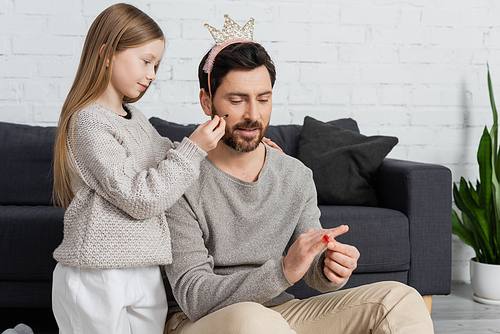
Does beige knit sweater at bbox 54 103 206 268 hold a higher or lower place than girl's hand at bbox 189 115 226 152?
lower

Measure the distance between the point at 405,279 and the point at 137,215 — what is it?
1280 millimetres

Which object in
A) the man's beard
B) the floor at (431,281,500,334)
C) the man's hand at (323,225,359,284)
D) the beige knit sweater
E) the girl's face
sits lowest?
the floor at (431,281,500,334)

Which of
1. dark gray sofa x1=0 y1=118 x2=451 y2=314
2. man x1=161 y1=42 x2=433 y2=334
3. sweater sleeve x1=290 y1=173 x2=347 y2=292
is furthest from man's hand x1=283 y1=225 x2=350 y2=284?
dark gray sofa x1=0 y1=118 x2=451 y2=314

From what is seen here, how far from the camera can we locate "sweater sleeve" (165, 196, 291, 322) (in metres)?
1.07

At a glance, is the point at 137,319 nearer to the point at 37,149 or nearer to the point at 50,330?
the point at 50,330

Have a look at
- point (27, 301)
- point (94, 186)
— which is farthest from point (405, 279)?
point (27, 301)

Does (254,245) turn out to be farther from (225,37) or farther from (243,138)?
(225,37)

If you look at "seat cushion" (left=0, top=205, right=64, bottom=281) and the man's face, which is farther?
"seat cushion" (left=0, top=205, right=64, bottom=281)

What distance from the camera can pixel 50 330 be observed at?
76.0 inches

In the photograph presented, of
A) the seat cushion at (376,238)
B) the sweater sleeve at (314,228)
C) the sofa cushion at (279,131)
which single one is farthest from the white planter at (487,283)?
the sweater sleeve at (314,228)

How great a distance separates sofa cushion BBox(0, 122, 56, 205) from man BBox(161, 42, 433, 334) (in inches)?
46.7

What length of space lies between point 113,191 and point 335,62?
72.9 inches

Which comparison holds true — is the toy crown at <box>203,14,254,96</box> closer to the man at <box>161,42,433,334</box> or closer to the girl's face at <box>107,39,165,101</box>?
the man at <box>161,42,433,334</box>

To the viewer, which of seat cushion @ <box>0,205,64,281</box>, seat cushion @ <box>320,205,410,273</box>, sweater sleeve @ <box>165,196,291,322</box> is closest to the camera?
sweater sleeve @ <box>165,196,291,322</box>
